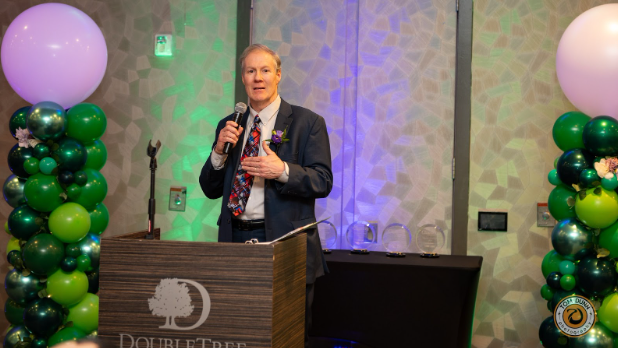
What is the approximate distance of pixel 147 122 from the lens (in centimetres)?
390

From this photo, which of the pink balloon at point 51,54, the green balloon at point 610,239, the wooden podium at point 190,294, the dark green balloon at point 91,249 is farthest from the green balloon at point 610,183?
the pink balloon at point 51,54

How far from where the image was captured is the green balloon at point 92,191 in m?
2.92

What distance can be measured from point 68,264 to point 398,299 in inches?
67.4

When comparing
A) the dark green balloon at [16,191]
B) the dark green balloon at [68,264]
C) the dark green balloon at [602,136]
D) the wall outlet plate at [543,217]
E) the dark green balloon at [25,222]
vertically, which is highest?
the dark green balloon at [602,136]

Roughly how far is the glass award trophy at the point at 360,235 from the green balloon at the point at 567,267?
115cm

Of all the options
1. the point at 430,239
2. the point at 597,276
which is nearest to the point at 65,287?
the point at 430,239

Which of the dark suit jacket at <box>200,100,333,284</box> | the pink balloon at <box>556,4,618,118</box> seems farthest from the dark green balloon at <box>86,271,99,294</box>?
the pink balloon at <box>556,4,618,118</box>

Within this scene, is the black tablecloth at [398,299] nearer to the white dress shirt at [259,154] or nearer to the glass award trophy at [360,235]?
the glass award trophy at [360,235]

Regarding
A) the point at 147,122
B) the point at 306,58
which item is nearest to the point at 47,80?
the point at 147,122

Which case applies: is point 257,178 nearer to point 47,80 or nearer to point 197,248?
point 197,248

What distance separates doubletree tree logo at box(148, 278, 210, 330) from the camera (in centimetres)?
169

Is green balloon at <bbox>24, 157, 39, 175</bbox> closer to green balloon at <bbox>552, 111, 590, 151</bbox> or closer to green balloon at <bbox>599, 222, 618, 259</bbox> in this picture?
green balloon at <bbox>552, 111, 590, 151</bbox>

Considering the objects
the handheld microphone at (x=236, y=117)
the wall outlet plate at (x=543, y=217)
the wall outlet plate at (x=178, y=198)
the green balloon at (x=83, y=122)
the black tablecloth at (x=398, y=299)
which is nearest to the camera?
the handheld microphone at (x=236, y=117)

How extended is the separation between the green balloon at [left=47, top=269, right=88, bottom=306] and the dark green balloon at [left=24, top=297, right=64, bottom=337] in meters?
0.04
